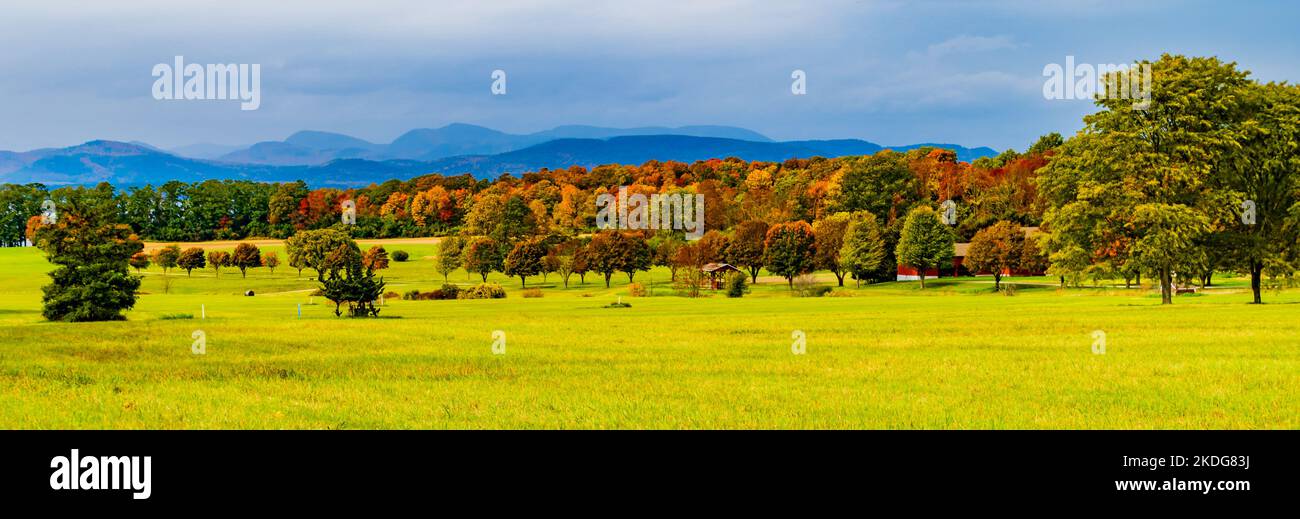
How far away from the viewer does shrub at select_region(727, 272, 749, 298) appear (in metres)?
89.4

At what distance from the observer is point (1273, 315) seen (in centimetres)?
3772

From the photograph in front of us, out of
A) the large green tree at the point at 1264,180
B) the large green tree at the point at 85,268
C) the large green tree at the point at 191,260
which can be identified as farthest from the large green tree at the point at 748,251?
the large green tree at the point at 85,268

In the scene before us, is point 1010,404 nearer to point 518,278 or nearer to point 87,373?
point 87,373

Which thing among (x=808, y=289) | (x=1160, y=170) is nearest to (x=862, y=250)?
(x=808, y=289)

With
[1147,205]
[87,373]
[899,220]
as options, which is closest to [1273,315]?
[1147,205]

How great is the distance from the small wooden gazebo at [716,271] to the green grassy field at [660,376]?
221 feet

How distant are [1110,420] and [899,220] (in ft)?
383

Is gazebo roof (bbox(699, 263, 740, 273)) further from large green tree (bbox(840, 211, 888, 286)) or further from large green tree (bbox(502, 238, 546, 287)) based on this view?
large green tree (bbox(502, 238, 546, 287))

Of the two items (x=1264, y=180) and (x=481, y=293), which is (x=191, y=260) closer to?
(x=481, y=293)

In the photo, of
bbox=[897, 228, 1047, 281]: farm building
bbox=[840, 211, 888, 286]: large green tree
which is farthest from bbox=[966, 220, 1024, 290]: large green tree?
bbox=[897, 228, 1047, 281]: farm building

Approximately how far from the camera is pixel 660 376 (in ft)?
64.7

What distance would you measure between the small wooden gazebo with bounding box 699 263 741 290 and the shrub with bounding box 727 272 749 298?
8.19 m

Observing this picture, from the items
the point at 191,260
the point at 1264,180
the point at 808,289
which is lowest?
the point at 808,289

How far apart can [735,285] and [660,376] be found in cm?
7021
